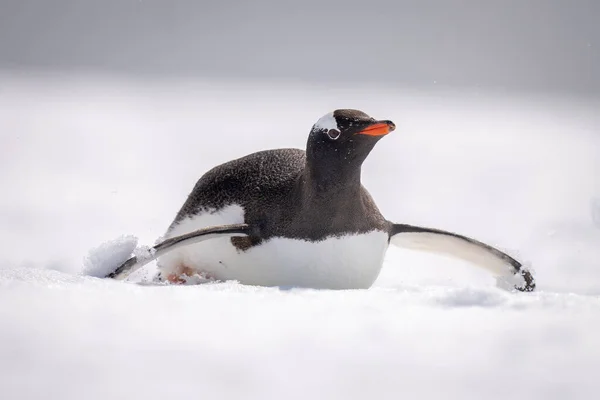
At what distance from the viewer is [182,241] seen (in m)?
2.94

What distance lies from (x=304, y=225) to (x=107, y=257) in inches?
26.8

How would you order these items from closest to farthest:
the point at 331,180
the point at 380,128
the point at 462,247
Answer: the point at 380,128 → the point at 331,180 → the point at 462,247

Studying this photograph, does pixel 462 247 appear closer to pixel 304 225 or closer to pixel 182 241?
pixel 304 225

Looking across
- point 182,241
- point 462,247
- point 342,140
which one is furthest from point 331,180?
point 462,247

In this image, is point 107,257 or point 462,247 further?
point 462,247

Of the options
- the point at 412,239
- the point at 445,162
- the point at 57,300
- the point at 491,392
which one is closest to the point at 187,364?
the point at 57,300

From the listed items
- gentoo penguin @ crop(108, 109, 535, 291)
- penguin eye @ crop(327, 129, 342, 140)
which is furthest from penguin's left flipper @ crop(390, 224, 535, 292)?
penguin eye @ crop(327, 129, 342, 140)

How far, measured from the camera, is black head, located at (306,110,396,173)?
9.16 feet

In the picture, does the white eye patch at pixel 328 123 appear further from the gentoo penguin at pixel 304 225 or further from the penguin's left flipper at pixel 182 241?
the penguin's left flipper at pixel 182 241

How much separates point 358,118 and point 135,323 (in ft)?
3.98

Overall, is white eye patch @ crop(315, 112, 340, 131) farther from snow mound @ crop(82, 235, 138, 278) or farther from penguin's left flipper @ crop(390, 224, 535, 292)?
snow mound @ crop(82, 235, 138, 278)

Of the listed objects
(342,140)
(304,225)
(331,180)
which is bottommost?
(304,225)

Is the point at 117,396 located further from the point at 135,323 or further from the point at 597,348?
the point at 597,348

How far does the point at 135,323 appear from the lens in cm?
186
